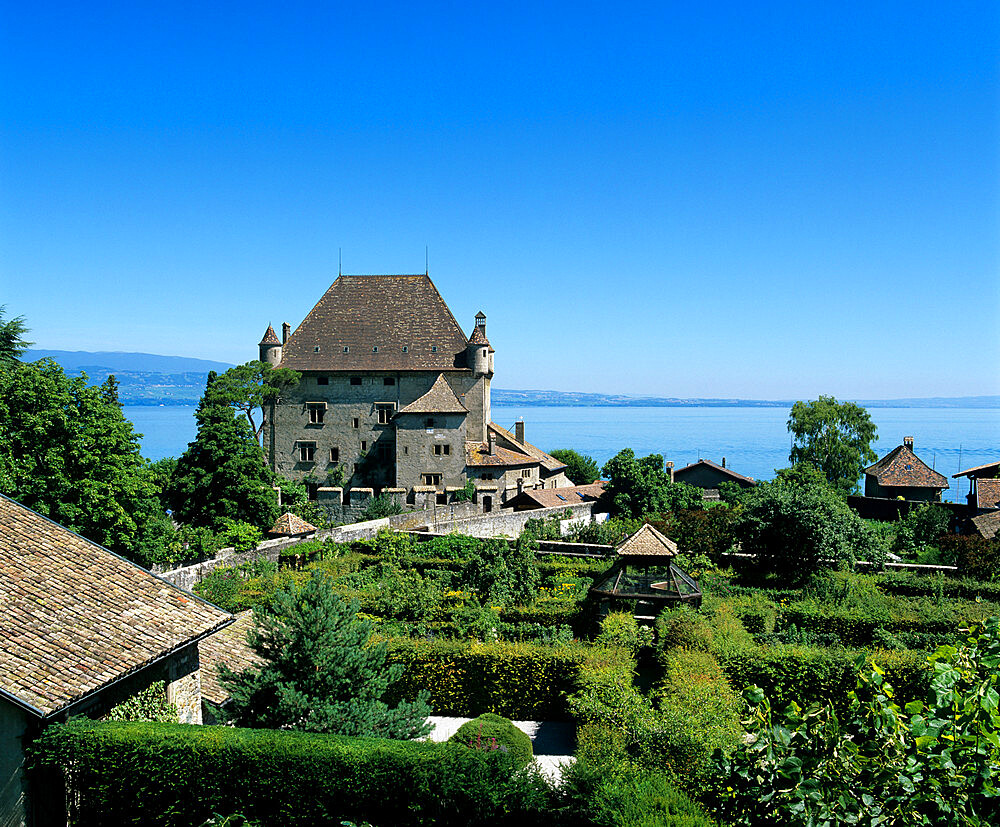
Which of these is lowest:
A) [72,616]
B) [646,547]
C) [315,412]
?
[646,547]

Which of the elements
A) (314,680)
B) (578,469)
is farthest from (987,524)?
(578,469)

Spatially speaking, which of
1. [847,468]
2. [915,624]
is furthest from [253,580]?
[847,468]

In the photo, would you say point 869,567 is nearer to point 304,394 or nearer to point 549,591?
point 549,591

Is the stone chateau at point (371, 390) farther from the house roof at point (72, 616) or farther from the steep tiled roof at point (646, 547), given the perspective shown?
the house roof at point (72, 616)

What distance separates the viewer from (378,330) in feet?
173

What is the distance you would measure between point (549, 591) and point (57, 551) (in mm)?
17087

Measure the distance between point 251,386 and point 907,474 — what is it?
4522 centimetres

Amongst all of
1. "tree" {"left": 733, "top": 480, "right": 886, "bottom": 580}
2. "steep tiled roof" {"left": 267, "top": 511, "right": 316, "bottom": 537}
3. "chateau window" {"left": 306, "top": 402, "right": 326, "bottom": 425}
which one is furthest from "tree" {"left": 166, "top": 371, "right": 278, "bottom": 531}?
"tree" {"left": 733, "top": 480, "right": 886, "bottom": 580}

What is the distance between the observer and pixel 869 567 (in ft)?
101

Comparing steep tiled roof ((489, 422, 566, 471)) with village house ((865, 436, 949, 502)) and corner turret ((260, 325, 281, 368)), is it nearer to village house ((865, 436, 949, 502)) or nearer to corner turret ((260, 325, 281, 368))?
corner turret ((260, 325, 281, 368))

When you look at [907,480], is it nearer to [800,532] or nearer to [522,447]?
[522,447]

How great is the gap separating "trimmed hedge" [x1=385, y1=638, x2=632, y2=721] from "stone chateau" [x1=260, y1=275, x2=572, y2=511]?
3034 centimetres

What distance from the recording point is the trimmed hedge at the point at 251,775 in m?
11.0

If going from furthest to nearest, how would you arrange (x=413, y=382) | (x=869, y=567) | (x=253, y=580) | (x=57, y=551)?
(x=413, y=382) → (x=869, y=567) → (x=253, y=580) → (x=57, y=551)
